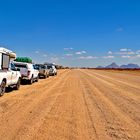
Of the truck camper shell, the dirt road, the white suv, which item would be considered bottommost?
the dirt road

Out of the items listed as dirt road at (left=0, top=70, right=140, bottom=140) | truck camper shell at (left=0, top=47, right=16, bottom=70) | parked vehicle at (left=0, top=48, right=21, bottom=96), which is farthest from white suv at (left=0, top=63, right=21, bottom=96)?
dirt road at (left=0, top=70, right=140, bottom=140)

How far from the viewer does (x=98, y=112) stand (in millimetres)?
10594

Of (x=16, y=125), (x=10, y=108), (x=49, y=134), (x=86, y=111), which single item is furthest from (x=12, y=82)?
(x=49, y=134)

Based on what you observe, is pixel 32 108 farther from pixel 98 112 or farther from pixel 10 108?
pixel 98 112

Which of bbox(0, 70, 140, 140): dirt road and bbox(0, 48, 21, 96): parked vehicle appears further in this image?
bbox(0, 48, 21, 96): parked vehicle

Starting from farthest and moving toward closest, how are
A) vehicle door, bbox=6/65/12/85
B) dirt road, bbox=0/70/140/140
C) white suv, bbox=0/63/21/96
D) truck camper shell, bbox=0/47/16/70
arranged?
vehicle door, bbox=6/65/12/85 < truck camper shell, bbox=0/47/16/70 < white suv, bbox=0/63/21/96 < dirt road, bbox=0/70/140/140

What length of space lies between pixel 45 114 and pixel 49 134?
276 centimetres

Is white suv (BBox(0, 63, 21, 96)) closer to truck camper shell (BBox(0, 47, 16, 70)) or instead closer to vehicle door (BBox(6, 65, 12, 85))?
vehicle door (BBox(6, 65, 12, 85))

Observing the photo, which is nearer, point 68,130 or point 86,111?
point 68,130

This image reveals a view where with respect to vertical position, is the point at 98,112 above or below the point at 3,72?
below

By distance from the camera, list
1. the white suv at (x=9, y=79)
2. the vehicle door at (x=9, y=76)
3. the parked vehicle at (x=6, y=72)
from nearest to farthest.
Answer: the white suv at (x=9, y=79)
the parked vehicle at (x=6, y=72)
the vehicle door at (x=9, y=76)

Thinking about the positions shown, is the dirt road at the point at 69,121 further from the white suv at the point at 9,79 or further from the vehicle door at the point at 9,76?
the vehicle door at the point at 9,76

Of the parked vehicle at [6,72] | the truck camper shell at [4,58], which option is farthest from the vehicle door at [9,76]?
the truck camper shell at [4,58]

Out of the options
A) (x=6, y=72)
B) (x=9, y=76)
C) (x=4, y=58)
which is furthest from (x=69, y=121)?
(x=9, y=76)
